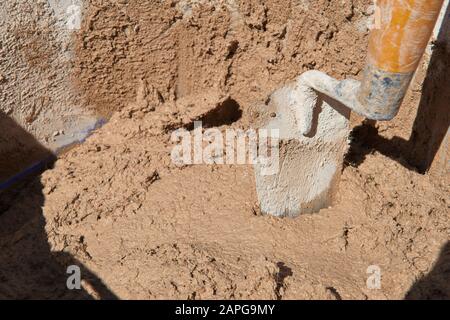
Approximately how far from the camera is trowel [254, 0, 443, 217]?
5.03ft

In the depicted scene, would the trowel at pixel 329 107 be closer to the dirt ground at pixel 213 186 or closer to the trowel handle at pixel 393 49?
the trowel handle at pixel 393 49

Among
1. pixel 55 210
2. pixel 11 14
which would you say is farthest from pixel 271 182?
pixel 11 14

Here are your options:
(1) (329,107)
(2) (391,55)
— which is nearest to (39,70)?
(1) (329,107)

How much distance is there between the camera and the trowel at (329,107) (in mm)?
1534

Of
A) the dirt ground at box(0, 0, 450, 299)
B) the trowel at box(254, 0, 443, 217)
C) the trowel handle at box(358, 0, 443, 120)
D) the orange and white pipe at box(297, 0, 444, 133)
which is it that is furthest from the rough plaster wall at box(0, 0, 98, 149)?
the trowel handle at box(358, 0, 443, 120)

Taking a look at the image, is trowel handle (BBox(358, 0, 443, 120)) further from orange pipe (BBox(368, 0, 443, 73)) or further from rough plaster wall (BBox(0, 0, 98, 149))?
rough plaster wall (BBox(0, 0, 98, 149))

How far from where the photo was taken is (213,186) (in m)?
2.35

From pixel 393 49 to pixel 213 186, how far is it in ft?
3.64

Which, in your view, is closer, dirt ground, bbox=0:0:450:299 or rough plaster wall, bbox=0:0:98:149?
dirt ground, bbox=0:0:450:299

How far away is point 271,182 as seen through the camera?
2201 mm

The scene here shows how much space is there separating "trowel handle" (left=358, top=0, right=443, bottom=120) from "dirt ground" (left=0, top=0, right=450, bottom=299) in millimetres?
642

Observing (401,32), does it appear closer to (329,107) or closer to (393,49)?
(393,49)

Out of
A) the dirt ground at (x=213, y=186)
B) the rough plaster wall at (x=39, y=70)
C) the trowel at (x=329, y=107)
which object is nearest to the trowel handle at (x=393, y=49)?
the trowel at (x=329, y=107)

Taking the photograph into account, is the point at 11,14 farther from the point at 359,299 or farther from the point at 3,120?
the point at 359,299
